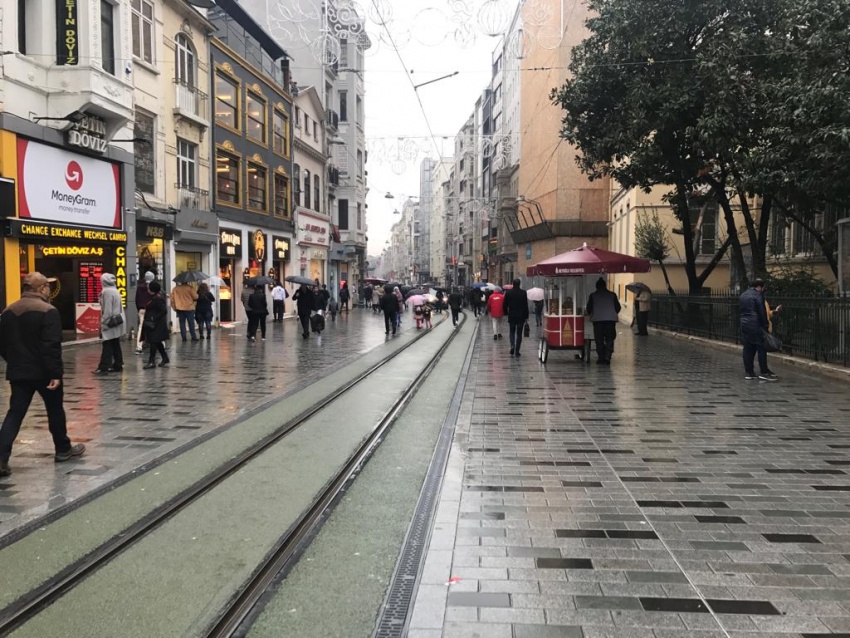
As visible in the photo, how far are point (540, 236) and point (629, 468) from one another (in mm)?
38600

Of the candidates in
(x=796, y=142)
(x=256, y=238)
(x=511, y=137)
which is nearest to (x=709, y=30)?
(x=796, y=142)

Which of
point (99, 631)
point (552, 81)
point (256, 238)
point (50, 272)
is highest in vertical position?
point (552, 81)

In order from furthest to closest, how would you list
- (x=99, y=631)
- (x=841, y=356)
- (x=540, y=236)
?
(x=540, y=236)
(x=841, y=356)
(x=99, y=631)

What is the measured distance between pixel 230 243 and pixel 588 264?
17.6 metres

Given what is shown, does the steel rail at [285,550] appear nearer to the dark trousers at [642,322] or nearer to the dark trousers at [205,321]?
the dark trousers at [205,321]

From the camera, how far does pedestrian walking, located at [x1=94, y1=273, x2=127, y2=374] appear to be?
38.7ft

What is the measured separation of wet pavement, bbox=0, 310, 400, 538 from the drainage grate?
2634mm

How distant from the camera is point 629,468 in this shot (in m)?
6.02

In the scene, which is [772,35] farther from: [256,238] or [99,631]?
[256,238]

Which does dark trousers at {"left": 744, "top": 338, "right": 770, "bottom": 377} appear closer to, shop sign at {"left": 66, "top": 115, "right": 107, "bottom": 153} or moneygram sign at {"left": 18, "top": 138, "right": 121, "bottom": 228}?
moneygram sign at {"left": 18, "top": 138, "right": 121, "bottom": 228}

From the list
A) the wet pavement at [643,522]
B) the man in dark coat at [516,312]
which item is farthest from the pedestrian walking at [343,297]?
the wet pavement at [643,522]

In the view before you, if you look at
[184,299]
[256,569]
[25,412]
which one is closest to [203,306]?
[184,299]

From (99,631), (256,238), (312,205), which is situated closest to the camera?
(99,631)

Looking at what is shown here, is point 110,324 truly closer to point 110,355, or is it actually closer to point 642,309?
point 110,355
